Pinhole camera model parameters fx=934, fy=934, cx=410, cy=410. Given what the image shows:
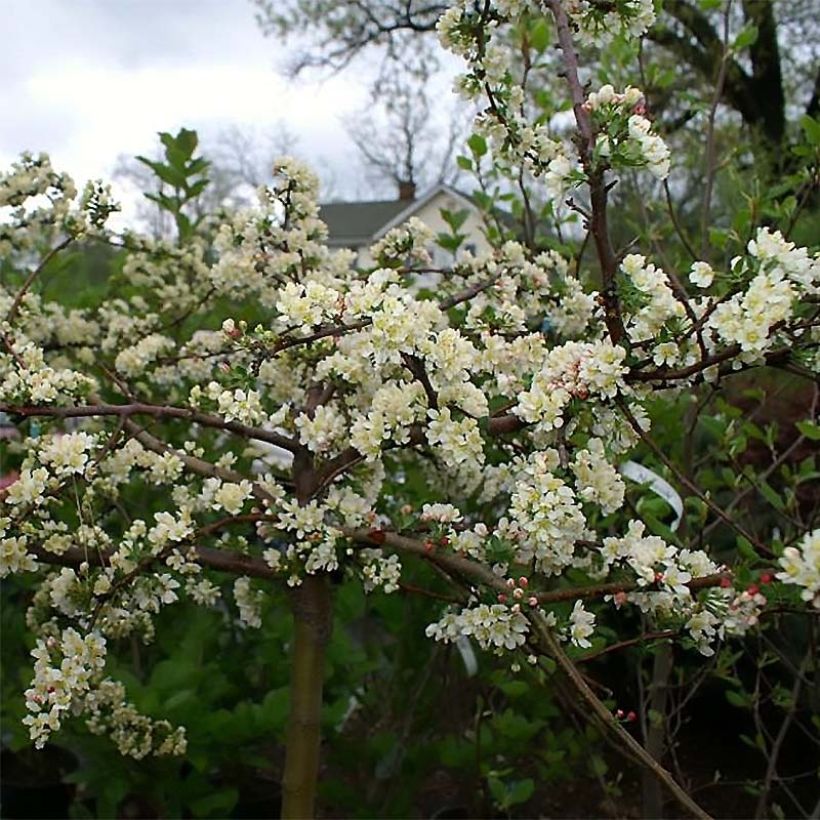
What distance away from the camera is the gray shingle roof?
85.5 ft

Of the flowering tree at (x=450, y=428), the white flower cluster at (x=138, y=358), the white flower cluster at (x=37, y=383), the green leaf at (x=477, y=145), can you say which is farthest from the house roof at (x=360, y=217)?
the white flower cluster at (x=37, y=383)

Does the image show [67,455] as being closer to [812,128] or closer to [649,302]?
[649,302]

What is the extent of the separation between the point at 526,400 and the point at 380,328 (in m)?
0.22

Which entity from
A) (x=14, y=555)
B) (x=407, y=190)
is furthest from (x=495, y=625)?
(x=407, y=190)

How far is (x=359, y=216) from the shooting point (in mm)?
27734

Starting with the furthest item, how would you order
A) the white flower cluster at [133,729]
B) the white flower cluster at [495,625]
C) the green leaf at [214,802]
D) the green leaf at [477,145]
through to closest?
the green leaf at [477,145]
the green leaf at [214,802]
the white flower cluster at [133,729]
the white flower cluster at [495,625]

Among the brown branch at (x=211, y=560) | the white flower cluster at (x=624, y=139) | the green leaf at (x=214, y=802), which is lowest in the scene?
the green leaf at (x=214, y=802)

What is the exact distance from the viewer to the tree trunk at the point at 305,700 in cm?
171

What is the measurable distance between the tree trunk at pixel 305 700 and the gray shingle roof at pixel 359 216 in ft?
Result: 76.5

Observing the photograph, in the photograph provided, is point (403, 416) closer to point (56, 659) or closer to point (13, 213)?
point (56, 659)

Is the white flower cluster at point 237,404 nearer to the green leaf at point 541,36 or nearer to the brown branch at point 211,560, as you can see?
the brown branch at point 211,560

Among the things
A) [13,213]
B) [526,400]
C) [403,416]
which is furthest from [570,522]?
[13,213]

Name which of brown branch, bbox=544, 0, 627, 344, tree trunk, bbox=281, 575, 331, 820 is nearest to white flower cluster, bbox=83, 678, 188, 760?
tree trunk, bbox=281, 575, 331, 820

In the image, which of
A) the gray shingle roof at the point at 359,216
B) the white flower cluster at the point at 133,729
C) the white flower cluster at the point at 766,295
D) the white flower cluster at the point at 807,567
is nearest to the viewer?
the white flower cluster at the point at 807,567
